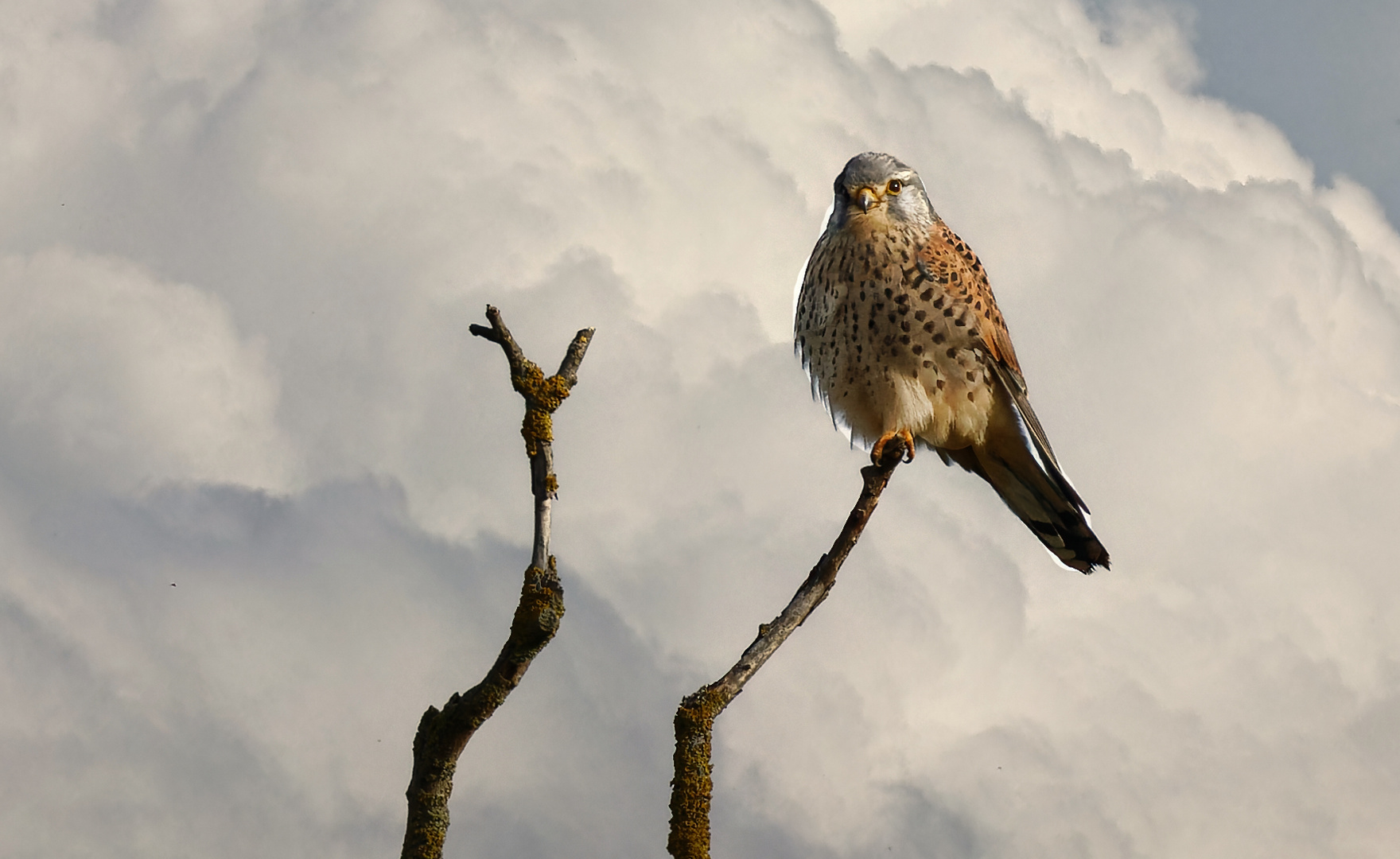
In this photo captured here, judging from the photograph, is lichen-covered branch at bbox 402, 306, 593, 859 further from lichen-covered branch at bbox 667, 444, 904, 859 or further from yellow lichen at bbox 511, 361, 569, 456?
lichen-covered branch at bbox 667, 444, 904, 859

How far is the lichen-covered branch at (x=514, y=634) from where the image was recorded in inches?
148

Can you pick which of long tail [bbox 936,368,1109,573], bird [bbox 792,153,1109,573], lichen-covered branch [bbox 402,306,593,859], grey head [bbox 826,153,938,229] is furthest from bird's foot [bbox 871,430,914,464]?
lichen-covered branch [bbox 402,306,593,859]

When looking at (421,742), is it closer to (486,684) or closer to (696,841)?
(486,684)

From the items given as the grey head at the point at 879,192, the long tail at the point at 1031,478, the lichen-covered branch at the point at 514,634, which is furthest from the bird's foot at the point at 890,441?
the lichen-covered branch at the point at 514,634

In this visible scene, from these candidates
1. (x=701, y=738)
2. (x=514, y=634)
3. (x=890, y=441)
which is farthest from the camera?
(x=890, y=441)

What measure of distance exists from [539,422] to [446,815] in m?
1.42

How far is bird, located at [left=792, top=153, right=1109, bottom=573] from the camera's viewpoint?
5297 mm

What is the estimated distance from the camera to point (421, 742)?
399cm

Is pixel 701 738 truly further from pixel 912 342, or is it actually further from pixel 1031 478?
pixel 1031 478

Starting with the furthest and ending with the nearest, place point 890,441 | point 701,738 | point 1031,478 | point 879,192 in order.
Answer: point 1031,478 → point 879,192 → point 890,441 → point 701,738

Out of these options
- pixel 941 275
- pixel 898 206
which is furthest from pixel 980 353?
pixel 898 206

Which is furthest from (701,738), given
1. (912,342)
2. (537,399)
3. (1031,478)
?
(1031,478)

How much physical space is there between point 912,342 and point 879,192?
75cm

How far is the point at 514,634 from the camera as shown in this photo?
12.4 feet
